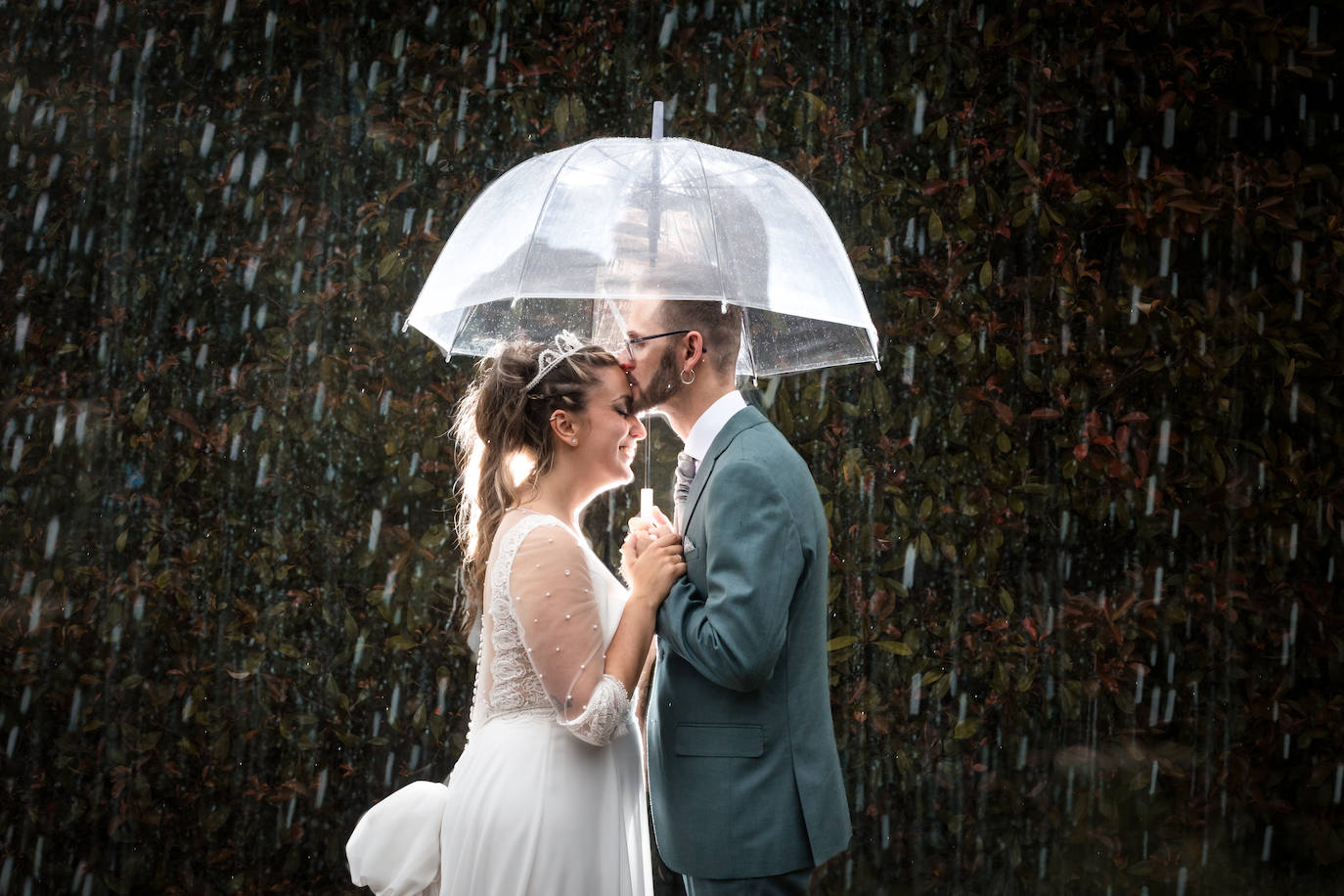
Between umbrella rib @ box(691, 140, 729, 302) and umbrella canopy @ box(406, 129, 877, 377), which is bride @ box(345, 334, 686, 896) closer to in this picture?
umbrella canopy @ box(406, 129, 877, 377)

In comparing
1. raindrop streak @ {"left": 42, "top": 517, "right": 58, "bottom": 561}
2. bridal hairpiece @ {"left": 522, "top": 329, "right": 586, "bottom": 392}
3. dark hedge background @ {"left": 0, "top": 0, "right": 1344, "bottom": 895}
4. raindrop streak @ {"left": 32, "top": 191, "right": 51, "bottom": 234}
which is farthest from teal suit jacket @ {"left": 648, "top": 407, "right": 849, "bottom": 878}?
raindrop streak @ {"left": 32, "top": 191, "right": 51, "bottom": 234}

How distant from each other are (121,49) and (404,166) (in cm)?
108

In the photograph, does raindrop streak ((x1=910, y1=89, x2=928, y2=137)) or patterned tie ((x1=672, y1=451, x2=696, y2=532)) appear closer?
patterned tie ((x1=672, y1=451, x2=696, y2=532))

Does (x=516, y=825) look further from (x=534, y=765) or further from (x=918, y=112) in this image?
(x=918, y=112)

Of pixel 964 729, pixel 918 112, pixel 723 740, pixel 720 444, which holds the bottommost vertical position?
pixel 964 729

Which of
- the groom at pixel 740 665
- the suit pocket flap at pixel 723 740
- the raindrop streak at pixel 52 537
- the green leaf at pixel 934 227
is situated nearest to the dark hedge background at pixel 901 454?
the green leaf at pixel 934 227

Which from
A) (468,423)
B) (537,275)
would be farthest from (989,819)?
(537,275)

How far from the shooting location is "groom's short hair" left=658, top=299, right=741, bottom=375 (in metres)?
2.14

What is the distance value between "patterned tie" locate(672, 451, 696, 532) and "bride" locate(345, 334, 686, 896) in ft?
0.37

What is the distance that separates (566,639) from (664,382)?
518 millimetres

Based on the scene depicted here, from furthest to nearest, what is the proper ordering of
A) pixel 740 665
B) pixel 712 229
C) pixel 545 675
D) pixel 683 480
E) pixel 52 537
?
pixel 52 537, pixel 683 480, pixel 545 675, pixel 712 229, pixel 740 665

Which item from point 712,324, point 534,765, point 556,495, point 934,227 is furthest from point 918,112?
point 534,765

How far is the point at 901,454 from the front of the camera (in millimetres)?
3709

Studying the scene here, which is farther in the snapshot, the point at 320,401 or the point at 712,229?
the point at 320,401
